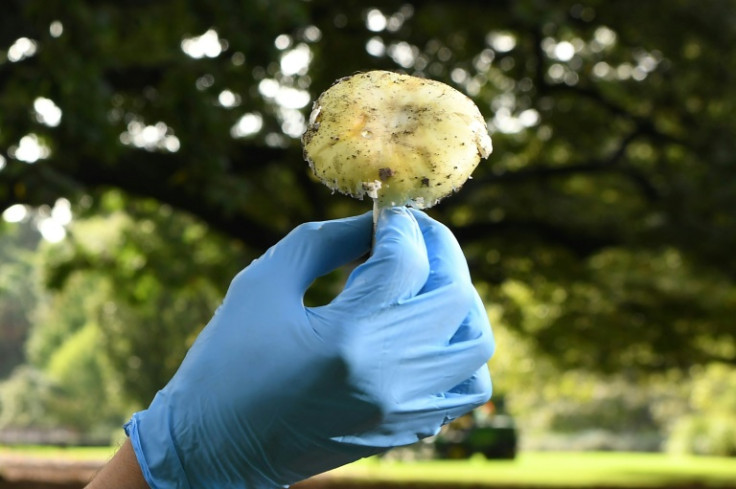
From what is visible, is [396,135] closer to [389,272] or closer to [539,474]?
[389,272]

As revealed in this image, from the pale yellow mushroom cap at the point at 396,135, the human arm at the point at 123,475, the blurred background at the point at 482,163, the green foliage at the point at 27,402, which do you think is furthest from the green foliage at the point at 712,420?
the human arm at the point at 123,475

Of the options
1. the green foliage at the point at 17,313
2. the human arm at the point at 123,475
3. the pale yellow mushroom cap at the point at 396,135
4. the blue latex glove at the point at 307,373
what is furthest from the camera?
the green foliage at the point at 17,313

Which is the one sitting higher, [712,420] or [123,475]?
[712,420]

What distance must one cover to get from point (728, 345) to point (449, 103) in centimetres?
2158

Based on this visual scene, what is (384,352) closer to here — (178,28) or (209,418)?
(209,418)

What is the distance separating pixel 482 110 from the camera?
12.2m

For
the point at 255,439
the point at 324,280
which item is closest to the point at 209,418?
the point at 255,439

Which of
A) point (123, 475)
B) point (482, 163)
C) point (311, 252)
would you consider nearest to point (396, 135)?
point (311, 252)

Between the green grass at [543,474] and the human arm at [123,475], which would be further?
the green grass at [543,474]

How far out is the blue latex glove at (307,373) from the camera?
1240 mm

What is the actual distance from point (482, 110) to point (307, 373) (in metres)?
11.2

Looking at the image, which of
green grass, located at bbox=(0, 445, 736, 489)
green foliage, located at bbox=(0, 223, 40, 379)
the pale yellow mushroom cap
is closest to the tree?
green grass, located at bbox=(0, 445, 736, 489)

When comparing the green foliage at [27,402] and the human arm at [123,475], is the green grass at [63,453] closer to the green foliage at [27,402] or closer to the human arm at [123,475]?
the green foliage at [27,402]

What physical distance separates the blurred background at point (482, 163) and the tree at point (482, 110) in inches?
1.1
